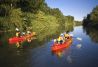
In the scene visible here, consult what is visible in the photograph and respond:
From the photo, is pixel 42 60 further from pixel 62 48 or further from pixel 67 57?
pixel 62 48

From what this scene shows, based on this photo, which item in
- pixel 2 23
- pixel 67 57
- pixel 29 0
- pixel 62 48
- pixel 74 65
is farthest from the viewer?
pixel 29 0

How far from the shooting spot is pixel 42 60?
91.0 ft

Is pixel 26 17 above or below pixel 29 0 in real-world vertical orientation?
below

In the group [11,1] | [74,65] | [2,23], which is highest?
[11,1]

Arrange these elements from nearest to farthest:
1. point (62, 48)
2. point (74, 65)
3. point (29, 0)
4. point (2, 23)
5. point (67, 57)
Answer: point (74, 65)
point (67, 57)
point (62, 48)
point (2, 23)
point (29, 0)

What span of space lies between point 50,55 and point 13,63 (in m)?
6.68

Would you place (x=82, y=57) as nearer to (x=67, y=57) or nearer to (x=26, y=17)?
(x=67, y=57)

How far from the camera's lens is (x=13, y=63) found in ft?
84.6

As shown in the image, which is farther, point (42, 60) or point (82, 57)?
point (82, 57)

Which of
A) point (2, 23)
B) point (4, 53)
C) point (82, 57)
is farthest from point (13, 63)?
point (2, 23)

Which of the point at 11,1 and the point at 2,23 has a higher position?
the point at 11,1

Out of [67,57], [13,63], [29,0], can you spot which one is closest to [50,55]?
[67,57]

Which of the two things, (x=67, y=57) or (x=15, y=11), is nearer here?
(x=67, y=57)

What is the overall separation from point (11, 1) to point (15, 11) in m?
3.37
